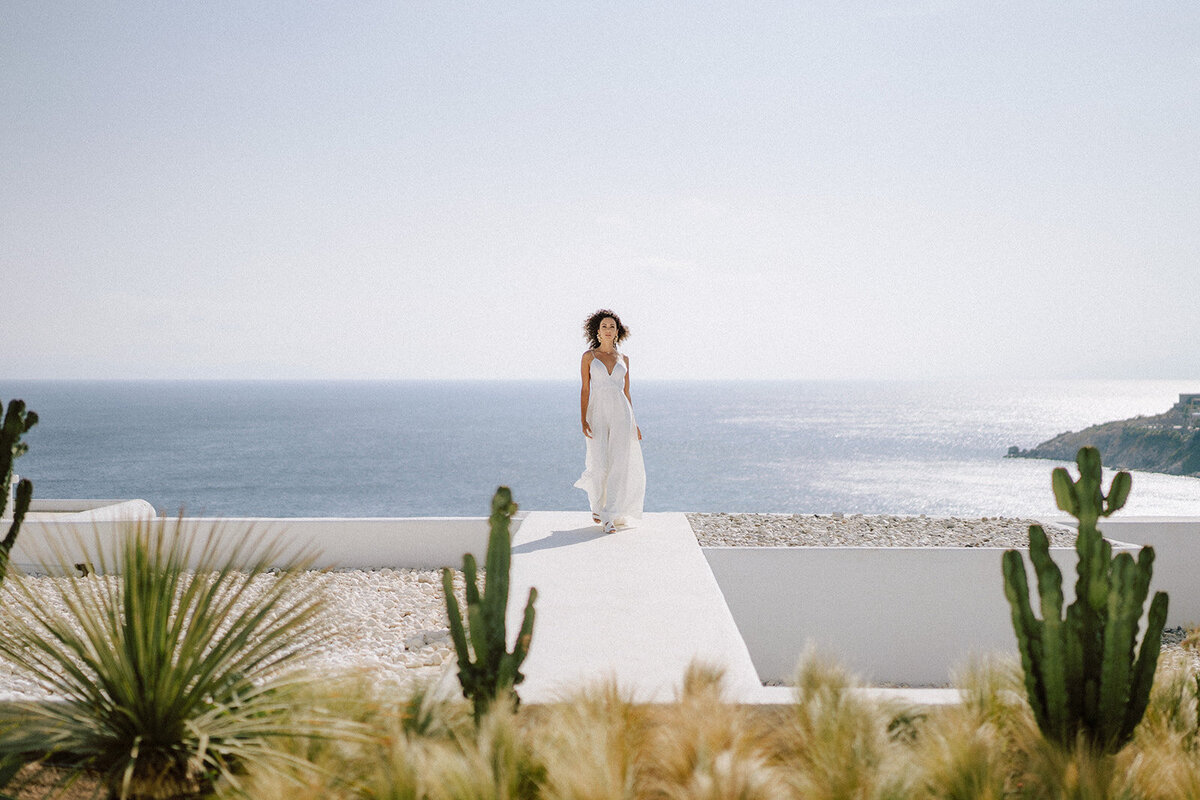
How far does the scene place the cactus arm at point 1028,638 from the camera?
2455mm

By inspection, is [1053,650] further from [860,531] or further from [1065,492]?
[860,531]

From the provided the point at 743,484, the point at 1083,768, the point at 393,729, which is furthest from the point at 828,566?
the point at 743,484

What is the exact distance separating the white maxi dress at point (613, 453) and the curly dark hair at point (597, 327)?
222 mm

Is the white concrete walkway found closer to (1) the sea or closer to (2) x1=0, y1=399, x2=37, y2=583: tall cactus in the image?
(2) x1=0, y1=399, x2=37, y2=583: tall cactus

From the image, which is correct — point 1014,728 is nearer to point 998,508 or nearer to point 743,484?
point 998,508

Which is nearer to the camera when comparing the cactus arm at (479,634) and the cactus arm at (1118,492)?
the cactus arm at (1118,492)

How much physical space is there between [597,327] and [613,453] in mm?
1213

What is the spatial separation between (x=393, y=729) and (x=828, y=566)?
187 inches

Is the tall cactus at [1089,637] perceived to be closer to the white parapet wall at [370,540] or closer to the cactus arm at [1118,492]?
the cactus arm at [1118,492]

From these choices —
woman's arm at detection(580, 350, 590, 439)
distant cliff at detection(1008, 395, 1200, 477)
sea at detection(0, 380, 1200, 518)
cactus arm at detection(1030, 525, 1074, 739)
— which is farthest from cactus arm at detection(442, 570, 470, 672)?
distant cliff at detection(1008, 395, 1200, 477)

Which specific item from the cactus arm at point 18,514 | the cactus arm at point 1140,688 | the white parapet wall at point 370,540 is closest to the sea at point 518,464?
the white parapet wall at point 370,540

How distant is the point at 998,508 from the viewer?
41.4 meters

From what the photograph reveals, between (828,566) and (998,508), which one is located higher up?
(828,566)

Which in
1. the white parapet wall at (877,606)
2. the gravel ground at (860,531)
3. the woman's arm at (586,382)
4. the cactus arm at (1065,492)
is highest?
the woman's arm at (586,382)
